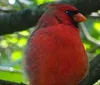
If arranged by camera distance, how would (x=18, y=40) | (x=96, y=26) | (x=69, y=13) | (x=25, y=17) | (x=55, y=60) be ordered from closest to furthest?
(x=55, y=60)
(x=69, y=13)
(x=25, y=17)
(x=96, y=26)
(x=18, y=40)

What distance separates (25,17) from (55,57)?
3.13 feet

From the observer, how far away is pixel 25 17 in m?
3.58

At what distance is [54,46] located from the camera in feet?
9.04

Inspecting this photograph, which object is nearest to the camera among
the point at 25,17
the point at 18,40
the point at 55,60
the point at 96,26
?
the point at 55,60

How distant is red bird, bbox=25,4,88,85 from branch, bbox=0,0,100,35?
63cm

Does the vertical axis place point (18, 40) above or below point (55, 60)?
below

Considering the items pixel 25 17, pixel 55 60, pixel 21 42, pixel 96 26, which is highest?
pixel 55 60

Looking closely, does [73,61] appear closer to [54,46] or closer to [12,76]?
[54,46]

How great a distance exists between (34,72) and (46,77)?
0.10m

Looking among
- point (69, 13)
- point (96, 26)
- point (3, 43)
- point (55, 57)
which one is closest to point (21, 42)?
point (3, 43)

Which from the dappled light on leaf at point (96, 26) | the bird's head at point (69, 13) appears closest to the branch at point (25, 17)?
the bird's head at point (69, 13)

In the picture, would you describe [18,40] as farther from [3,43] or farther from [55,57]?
[55,57]

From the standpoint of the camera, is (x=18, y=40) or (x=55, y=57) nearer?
(x=55, y=57)

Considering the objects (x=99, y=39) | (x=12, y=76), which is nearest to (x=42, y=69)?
(x=12, y=76)
